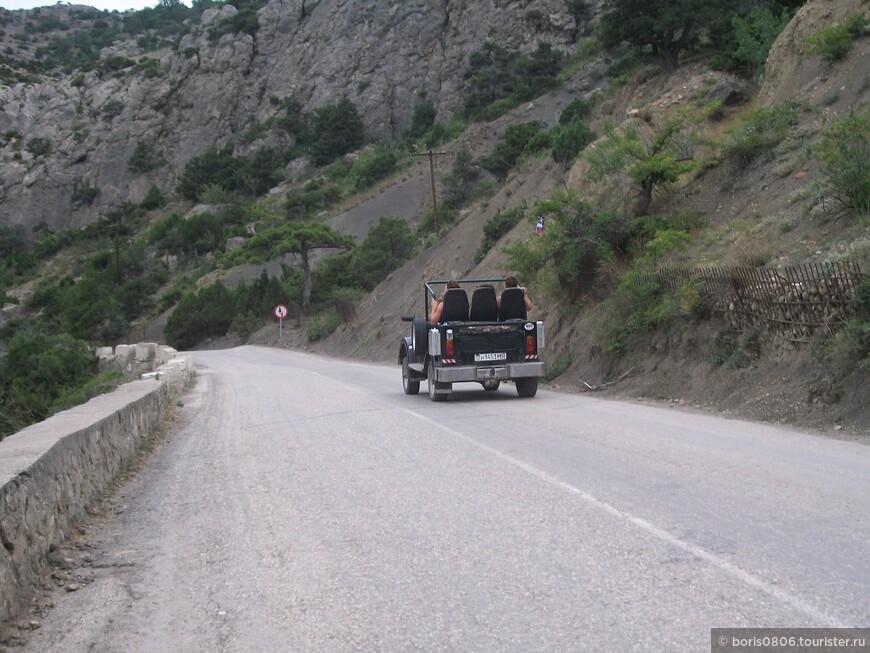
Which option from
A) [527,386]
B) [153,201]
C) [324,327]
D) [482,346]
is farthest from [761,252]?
[153,201]

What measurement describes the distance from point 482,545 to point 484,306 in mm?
10429

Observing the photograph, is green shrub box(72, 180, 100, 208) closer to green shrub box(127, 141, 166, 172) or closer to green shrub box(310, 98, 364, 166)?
green shrub box(127, 141, 166, 172)

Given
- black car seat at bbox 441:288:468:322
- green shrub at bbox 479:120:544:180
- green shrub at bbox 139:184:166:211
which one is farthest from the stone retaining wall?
green shrub at bbox 139:184:166:211

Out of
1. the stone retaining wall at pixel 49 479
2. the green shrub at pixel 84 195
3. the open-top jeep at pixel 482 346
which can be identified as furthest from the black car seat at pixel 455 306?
the green shrub at pixel 84 195

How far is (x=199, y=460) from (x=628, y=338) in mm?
10320

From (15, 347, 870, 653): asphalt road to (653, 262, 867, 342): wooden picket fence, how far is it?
8.02 feet

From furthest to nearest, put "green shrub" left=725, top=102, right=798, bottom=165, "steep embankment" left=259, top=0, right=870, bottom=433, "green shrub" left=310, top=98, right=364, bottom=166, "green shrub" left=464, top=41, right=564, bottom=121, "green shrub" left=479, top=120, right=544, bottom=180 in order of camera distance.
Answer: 1. "green shrub" left=310, top=98, right=364, bottom=166
2. "green shrub" left=464, top=41, right=564, bottom=121
3. "green shrub" left=479, top=120, right=544, bottom=180
4. "green shrub" left=725, top=102, right=798, bottom=165
5. "steep embankment" left=259, top=0, right=870, bottom=433

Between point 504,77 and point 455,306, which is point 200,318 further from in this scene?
point 455,306

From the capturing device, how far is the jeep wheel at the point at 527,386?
1612cm

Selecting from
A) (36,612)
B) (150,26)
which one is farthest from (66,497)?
(150,26)

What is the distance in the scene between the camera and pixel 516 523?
21.5ft

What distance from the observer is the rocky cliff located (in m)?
96.8

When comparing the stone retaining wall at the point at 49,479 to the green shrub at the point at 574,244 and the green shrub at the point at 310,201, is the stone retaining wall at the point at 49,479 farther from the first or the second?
the green shrub at the point at 310,201

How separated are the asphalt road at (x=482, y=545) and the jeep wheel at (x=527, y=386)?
15.9ft
